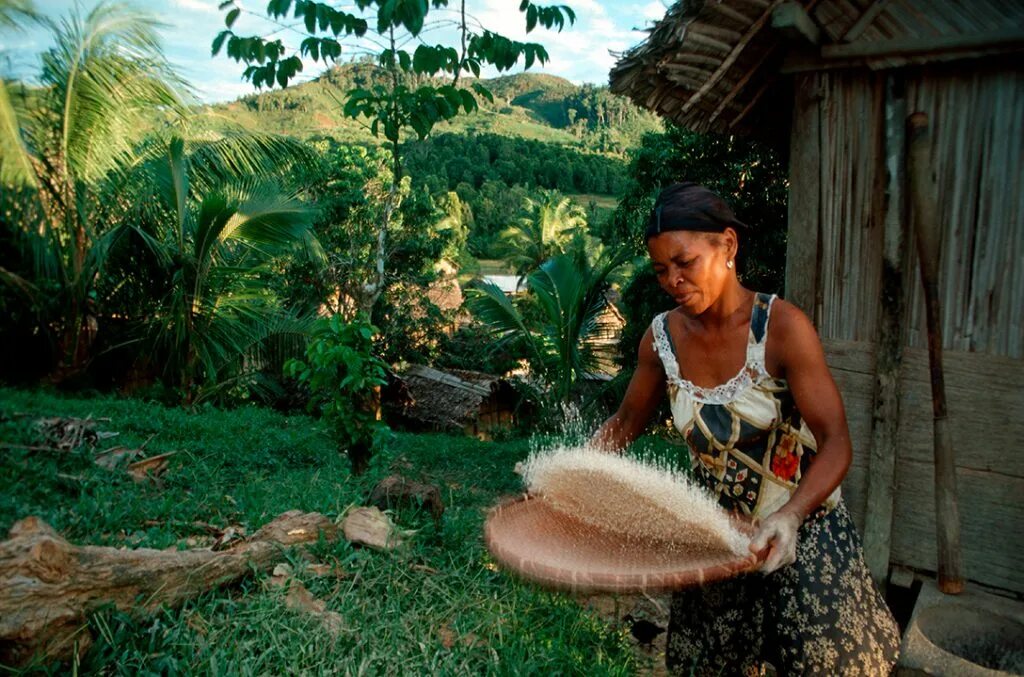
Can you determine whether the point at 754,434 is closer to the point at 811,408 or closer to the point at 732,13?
the point at 811,408

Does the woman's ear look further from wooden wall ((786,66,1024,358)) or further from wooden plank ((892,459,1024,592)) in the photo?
wooden plank ((892,459,1024,592))

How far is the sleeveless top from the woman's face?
14 cm

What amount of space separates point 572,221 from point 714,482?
2750 cm

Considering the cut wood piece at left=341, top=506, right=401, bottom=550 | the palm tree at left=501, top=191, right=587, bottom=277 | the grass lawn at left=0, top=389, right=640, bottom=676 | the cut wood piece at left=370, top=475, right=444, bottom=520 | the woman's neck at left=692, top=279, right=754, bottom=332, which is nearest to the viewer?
the woman's neck at left=692, top=279, right=754, bottom=332

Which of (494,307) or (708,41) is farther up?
(708,41)

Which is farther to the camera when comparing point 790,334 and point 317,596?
point 317,596

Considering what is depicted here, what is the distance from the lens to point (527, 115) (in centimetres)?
9194

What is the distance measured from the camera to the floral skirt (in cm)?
175

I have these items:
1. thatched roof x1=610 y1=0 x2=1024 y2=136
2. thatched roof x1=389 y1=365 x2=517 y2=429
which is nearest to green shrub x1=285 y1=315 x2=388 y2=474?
thatched roof x1=610 y1=0 x2=1024 y2=136

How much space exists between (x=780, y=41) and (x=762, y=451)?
1.72 metres

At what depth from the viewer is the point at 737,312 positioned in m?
1.94

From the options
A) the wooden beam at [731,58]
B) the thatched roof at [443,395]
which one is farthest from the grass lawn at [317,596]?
the thatched roof at [443,395]

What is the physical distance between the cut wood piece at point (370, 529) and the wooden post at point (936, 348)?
1978mm

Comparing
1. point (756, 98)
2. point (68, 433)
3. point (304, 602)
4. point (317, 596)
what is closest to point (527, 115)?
point (68, 433)
